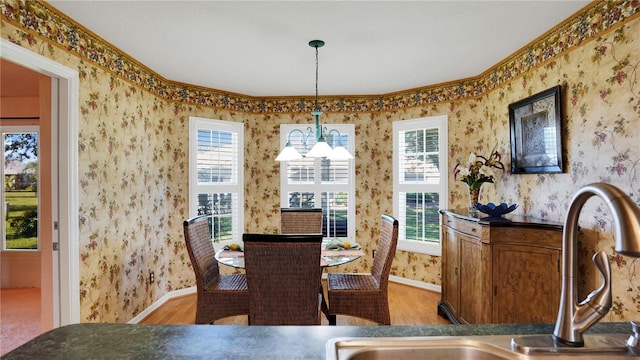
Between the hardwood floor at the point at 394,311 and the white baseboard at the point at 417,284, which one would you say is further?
the white baseboard at the point at 417,284

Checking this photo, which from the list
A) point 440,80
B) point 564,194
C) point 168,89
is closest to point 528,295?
point 564,194

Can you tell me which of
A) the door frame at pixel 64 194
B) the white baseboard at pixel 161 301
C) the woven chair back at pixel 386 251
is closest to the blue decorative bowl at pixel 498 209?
the woven chair back at pixel 386 251

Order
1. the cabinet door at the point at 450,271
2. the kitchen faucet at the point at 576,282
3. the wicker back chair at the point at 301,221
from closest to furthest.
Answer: the kitchen faucet at the point at 576,282 < the cabinet door at the point at 450,271 < the wicker back chair at the point at 301,221

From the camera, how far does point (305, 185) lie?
14.8 ft

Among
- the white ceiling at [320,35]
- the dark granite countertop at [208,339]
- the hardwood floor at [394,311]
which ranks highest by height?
the white ceiling at [320,35]

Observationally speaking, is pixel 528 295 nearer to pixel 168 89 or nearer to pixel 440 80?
pixel 440 80

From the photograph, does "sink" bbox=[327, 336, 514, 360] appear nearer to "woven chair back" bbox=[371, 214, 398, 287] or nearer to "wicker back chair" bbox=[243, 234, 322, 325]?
"wicker back chair" bbox=[243, 234, 322, 325]

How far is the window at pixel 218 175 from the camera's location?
4035 mm

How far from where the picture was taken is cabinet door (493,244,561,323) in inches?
88.5

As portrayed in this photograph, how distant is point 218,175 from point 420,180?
252 centimetres

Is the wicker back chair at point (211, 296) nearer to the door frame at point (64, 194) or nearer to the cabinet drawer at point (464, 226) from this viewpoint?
the door frame at point (64, 194)

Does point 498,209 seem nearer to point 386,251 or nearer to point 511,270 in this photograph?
point 511,270

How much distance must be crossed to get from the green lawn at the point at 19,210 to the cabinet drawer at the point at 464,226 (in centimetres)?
485

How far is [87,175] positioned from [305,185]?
251 centimetres
